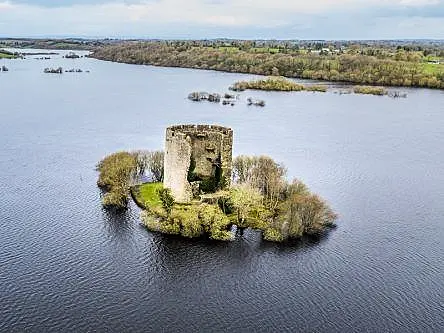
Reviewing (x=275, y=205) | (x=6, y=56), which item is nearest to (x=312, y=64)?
(x=6, y=56)

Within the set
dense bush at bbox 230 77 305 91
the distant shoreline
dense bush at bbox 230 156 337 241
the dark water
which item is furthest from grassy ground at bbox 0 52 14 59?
dense bush at bbox 230 156 337 241

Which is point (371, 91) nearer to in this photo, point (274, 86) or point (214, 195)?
point (274, 86)

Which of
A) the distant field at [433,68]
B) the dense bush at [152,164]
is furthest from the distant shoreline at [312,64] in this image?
the dense bush at [152,164]

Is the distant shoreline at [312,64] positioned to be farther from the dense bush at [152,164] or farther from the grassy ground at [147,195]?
the grassy ground at [147,195]

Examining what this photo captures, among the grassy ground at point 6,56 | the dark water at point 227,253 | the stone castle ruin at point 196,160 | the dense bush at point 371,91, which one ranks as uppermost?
the stone castle ruin at point 196,160

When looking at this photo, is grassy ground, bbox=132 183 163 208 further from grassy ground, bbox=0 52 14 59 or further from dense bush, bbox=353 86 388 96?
grassy ground, bbox=0 52 14 59

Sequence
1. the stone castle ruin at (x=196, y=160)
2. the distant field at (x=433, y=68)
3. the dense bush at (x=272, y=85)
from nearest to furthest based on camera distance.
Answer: the stone castle ruin at (x=196, y=160)
the dense bush at (x=272, y=85)
the distant field at (x=433, y=68)
